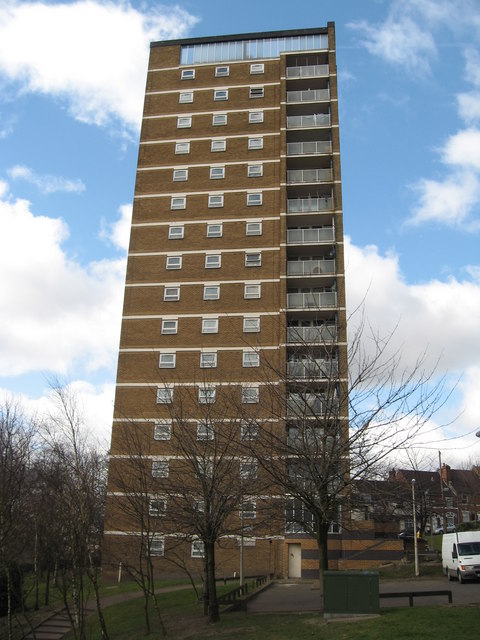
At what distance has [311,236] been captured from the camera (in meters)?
39.4

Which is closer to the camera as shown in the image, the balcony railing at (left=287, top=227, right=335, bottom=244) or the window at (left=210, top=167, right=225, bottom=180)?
the balcony railing at (left=287, top=227, right=335, bottom=244)

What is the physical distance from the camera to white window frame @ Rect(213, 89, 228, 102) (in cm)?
4428

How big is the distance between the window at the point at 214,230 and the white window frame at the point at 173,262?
98.3 inches

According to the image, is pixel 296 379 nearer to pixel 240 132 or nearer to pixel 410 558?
pixel 410 558

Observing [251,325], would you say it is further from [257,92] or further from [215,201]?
[257,92]

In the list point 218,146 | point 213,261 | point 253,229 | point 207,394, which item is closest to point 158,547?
point 207,394

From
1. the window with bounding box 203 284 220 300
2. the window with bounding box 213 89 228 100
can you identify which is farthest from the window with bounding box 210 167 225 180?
the window with bounding box 203 284 220 300

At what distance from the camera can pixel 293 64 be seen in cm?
4534

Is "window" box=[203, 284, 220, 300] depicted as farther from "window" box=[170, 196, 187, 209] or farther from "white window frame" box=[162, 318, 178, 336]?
"window" box=[170, 196, 187, 209]

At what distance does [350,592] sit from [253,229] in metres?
27.2

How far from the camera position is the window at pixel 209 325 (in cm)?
3791

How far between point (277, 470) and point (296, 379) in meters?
3.35

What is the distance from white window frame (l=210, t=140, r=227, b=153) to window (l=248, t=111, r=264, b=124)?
2.45 m

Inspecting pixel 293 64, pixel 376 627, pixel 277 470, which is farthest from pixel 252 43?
pixel 376 627
